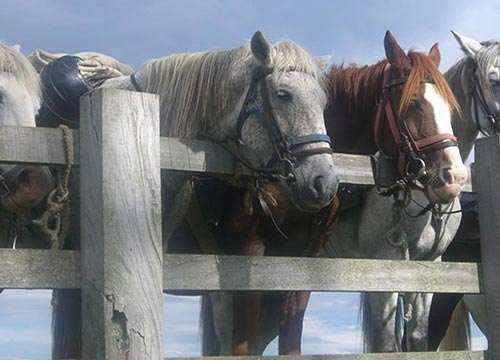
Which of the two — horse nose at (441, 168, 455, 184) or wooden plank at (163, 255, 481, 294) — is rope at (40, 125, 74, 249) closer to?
wooden plank at (163, 255, 481, 294)

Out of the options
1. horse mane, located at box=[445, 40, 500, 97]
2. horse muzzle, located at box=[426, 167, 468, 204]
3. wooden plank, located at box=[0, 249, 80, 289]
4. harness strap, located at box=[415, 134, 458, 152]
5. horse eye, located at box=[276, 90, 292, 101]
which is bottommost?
wooden plank, located at box=[0, 249, 80, 289]

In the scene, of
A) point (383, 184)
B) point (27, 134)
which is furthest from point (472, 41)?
point (27, 134)

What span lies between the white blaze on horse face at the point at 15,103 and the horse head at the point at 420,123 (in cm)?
172

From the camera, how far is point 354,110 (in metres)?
5.03

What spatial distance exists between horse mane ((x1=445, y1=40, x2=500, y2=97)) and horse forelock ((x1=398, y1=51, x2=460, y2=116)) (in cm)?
104

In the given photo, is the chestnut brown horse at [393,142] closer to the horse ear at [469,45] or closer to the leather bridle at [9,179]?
the horse ear at [469,45]

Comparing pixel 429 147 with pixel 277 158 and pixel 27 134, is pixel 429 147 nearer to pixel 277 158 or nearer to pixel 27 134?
pixel 277 158

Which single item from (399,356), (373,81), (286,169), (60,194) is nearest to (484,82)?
(373,81)

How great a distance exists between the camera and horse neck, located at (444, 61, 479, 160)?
18.2 feet

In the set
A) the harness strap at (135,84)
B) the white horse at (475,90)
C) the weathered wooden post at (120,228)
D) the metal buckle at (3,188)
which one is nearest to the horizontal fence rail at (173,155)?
the weathered wooden post at (120,228)

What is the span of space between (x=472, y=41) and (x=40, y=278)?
13.6 ft

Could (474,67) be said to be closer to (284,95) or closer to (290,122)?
(284,95)

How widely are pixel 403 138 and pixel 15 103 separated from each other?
192 cm

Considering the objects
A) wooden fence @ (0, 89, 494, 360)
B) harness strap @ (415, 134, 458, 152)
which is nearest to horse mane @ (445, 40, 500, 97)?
harness strap @ (415, 134, 458, 152)
